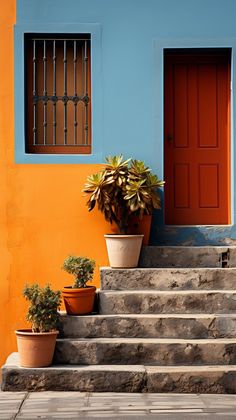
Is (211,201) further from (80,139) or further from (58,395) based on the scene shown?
(58,395)

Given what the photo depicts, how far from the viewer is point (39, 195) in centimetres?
818

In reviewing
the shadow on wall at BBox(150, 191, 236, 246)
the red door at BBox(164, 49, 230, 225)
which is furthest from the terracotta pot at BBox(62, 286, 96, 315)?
the red door at BBox(164, 49, 230, 225)

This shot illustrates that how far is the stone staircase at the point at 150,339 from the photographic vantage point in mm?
6715

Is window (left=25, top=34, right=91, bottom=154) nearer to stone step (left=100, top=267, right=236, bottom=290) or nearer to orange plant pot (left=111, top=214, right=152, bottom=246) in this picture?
orange plant pot (left=111, top=214, right=152, bottom=246)

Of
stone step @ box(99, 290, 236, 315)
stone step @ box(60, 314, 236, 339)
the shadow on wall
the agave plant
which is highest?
the agave plant

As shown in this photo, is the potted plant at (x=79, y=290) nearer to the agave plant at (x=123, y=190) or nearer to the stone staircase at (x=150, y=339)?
the stone staircase at (x=150, y=339)

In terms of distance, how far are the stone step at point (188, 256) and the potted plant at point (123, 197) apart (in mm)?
233

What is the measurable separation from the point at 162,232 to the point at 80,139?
1422 mm

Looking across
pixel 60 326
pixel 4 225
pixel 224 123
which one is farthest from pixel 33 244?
pixel 224 123

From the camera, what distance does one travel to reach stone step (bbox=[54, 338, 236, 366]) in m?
6.94

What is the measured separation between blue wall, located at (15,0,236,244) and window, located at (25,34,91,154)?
0.21 meters

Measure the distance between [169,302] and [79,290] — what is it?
2.98 feet

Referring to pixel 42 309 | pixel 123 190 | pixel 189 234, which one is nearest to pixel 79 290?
pixel 42 309

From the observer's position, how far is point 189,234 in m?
8.25
